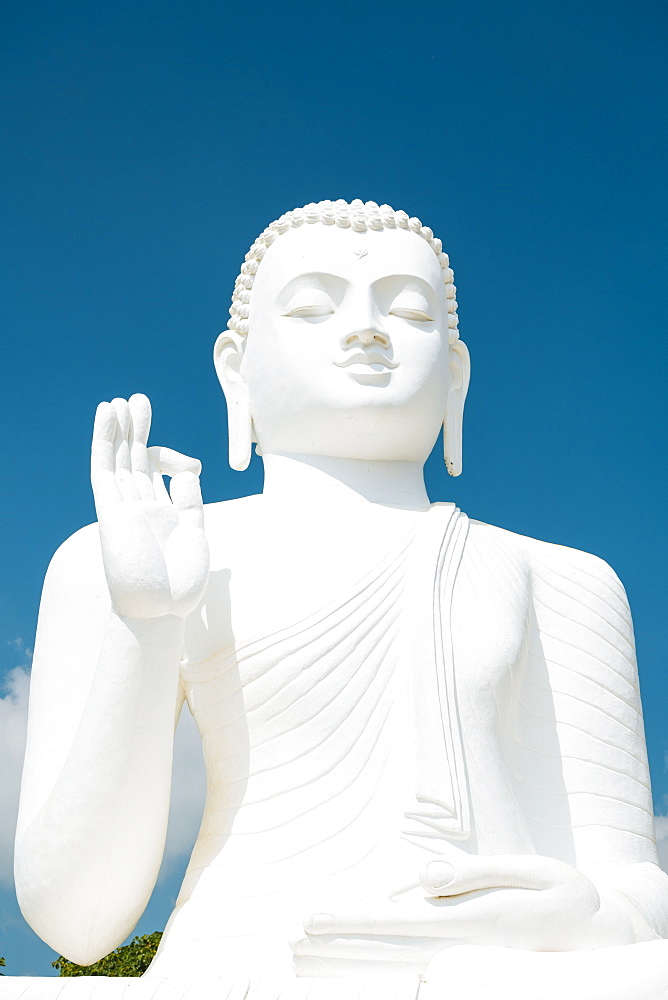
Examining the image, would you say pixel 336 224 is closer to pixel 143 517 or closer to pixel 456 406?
pixel 456 406

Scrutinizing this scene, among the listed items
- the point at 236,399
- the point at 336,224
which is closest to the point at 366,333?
the point at 336,224

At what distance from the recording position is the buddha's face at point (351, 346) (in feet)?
16.7

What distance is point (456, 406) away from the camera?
227 inches

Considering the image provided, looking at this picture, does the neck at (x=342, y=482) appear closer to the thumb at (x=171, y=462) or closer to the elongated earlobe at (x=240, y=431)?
the elongated earlobe at (x=240, y=431)

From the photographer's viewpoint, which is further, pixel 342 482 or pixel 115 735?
pixel 342 482

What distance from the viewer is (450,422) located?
18.9 feet

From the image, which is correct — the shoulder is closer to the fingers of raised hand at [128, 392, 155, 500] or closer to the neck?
the neck

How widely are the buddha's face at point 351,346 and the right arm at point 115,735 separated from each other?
31.8 inches

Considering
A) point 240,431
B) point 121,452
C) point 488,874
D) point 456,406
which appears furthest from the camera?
point 456,406

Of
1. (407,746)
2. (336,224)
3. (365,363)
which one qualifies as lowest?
(407,746)

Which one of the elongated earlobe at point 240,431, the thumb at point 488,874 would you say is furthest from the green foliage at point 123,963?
the thumb at point 488,874

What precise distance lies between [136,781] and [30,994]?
0.83 meters

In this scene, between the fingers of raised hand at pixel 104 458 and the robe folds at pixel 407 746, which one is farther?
the fingers of raised hand at pixel 104 458

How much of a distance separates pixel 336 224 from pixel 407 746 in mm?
2314
